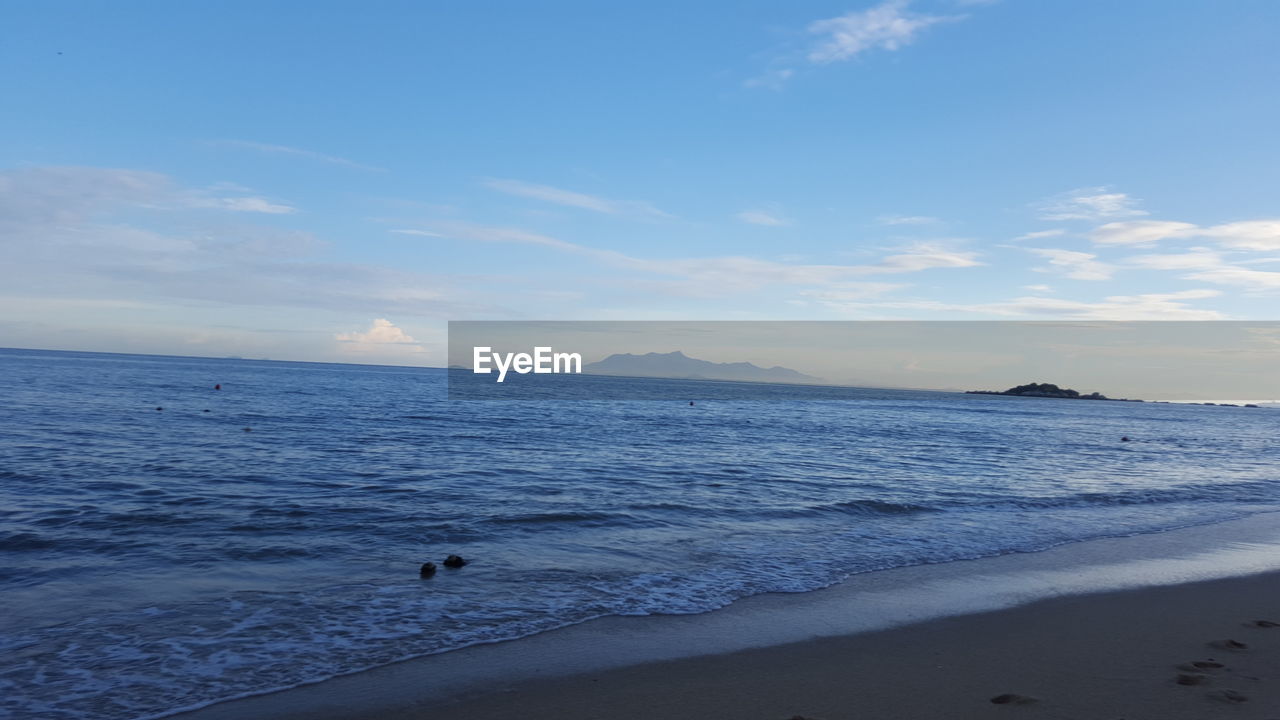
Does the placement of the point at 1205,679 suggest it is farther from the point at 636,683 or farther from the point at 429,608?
the point at 429,608

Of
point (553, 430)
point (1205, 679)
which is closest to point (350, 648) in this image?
point (1205, 679)

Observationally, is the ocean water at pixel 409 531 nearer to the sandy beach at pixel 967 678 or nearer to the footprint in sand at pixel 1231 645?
the sandy beach at pixel 967 678

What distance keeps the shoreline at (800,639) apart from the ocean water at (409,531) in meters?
0.53

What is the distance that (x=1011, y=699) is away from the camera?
21.5ft

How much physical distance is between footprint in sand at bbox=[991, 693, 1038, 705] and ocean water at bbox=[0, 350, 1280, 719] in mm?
3930

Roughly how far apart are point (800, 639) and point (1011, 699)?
7.74ft

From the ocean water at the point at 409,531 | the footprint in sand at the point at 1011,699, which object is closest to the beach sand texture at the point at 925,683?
the footprint in sand at the point at 1011,699

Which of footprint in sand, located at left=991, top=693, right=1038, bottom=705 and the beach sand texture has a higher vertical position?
footprint in sand, located at left=991, top=693, right=1038, bottom=705

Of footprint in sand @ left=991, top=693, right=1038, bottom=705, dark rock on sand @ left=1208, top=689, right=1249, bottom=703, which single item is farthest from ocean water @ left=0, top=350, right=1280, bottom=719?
dark rock on sand @ left=1208, top=689, right=1249, bottom=703

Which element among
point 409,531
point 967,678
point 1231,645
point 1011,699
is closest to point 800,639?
point 967,678

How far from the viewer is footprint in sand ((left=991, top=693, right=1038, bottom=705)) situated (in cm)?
651

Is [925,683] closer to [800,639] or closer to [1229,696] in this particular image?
[800,639]

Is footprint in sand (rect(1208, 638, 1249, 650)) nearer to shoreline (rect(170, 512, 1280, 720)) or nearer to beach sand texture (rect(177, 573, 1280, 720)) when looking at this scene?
beach sand texture (rect(177, 573, 1280, 720))

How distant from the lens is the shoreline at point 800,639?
21.3 ft
